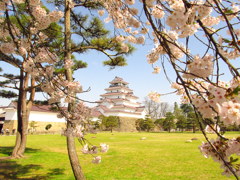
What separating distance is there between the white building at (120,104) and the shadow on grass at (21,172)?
2542cm

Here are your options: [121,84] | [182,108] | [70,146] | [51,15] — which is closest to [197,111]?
[51,15]

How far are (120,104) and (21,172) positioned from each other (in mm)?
30441

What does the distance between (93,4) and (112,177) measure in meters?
4.23

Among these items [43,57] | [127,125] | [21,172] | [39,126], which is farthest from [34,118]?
[43,57]

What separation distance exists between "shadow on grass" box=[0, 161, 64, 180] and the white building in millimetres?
25423

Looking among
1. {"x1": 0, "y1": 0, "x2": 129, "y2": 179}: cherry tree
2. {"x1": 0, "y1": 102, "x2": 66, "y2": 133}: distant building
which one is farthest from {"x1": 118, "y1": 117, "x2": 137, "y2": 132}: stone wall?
{"x1": 0, "y1": 0, "x2": 129, "y2": 179}: cherry tree

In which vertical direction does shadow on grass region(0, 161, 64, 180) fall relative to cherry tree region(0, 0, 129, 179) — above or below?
below

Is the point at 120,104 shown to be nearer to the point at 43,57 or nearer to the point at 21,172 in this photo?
the point at 21,172

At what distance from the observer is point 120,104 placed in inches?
1401

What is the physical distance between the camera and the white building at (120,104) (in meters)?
33.6

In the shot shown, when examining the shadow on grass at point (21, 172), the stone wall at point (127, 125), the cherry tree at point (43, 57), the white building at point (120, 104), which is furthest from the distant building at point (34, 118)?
the cherry tree at point (43, 57)

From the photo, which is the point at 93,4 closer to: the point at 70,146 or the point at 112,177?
the point at 70,146

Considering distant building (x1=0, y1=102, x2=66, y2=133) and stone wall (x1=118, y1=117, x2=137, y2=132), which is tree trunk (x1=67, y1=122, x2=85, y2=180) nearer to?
distant building (x1=0, y1=102, x2=66, y2=133)

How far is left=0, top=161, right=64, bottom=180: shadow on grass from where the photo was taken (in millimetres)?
4824
